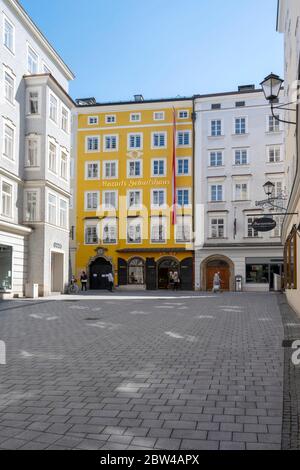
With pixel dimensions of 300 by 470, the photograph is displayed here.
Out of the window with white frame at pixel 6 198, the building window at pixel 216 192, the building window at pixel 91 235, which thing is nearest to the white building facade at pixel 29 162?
the window with white frame at pixel 6 198

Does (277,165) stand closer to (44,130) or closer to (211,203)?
(211,203)

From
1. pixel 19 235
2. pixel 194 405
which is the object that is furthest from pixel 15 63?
pixel 194 405

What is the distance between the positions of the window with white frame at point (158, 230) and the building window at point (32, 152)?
57.7 ft

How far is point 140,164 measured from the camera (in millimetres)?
46938

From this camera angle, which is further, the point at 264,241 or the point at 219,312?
the point at 264,241

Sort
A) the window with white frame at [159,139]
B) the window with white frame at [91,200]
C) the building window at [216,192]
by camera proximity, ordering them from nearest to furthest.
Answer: the building window at [216,192] → the window with white frame at [159,139] → the window with white frame at [91,200]

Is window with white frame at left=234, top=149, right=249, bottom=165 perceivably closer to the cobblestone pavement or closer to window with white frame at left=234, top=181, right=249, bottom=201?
window with white frame at left=234, top=181, right=249, bottom=201

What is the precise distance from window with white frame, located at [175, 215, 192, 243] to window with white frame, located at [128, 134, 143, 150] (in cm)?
851

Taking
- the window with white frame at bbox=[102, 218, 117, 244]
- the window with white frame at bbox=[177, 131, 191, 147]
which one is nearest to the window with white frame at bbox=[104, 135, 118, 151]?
the window with white frame at bbox=[177, 131, 191, 147]

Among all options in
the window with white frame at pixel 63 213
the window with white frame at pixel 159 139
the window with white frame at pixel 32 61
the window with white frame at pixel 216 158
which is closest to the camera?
the window with white frame at pixel 32 61

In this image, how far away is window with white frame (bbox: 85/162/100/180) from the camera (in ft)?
157

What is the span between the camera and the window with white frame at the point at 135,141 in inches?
1864

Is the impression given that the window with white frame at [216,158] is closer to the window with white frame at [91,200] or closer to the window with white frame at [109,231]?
the window with white frame at [109,231]
